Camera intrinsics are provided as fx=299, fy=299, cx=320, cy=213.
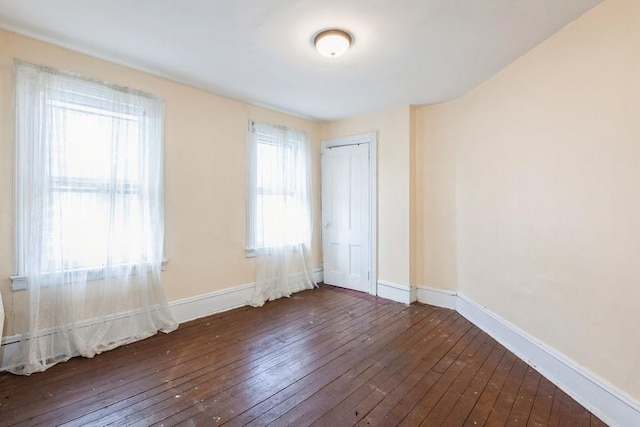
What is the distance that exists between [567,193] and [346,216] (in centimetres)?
275

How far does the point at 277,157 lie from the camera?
411 centimetres

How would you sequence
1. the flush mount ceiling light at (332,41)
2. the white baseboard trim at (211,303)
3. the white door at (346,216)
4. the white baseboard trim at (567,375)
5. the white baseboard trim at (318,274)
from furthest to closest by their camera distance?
the white baseboard trim at (318,274)
the white door at (346,216)
the white baseboard trim at (211,303)
the flush mount ceiling light at (332,41)
the white baseboard trim at (567,375)

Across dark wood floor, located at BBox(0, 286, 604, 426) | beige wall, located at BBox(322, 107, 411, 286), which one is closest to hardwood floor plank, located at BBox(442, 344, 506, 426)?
dark wood floor, located at BBox(0, 286, 604, 426)

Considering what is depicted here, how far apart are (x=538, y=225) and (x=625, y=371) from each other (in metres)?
1.05

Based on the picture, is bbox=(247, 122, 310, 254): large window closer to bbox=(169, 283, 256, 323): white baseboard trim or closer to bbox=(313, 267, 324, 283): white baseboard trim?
bbox=(169, 283, 256, 323): white baseboard trim

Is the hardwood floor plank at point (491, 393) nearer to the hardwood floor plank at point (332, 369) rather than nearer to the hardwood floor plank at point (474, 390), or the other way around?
the hardwood floor plank at point (474, 390)

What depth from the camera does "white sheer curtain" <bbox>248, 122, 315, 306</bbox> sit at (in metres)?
3.88

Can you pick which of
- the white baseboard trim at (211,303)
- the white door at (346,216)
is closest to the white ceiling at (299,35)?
the white door at (346,216)

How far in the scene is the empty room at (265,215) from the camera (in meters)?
1.86

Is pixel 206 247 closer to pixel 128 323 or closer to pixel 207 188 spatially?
pixel 207 188

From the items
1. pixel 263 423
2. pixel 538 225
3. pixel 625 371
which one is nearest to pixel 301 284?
pixel 263 423

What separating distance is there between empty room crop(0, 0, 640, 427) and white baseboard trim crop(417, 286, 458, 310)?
0.04 meters

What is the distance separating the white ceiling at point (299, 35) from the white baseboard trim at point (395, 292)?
95.6 inches

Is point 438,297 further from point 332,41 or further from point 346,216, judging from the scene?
point 332,41
